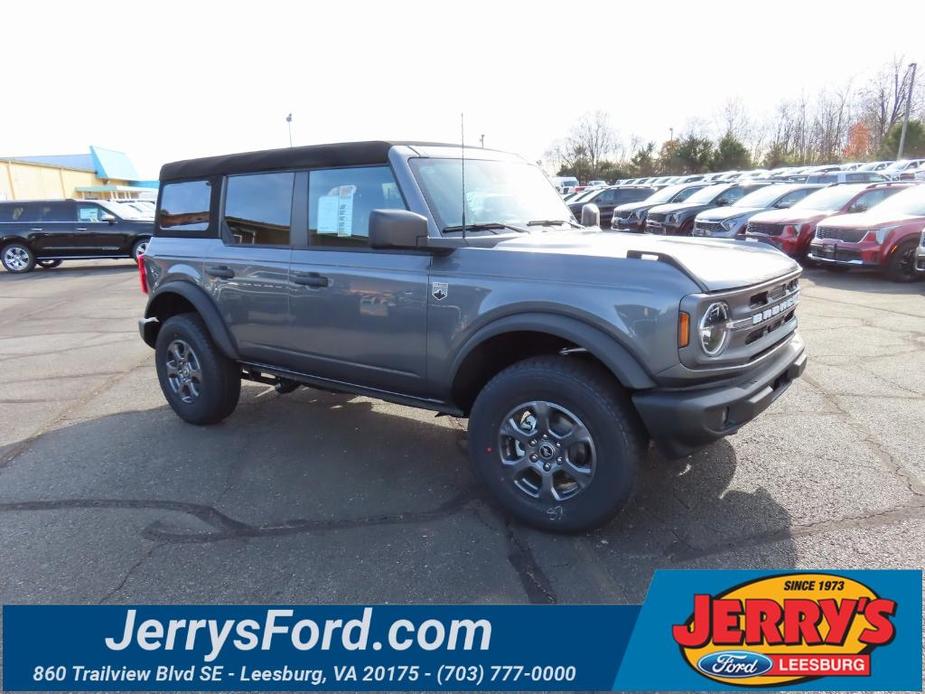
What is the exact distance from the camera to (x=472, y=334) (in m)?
3.19

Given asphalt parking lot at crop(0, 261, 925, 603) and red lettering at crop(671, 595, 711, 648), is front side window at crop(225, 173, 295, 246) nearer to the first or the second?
asphalt parking lot at crop(0, 261, 925, 603)

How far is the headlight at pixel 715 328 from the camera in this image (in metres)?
2.69

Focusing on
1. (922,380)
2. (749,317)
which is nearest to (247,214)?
(749,317)

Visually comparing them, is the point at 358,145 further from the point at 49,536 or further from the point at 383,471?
the point at 49,536

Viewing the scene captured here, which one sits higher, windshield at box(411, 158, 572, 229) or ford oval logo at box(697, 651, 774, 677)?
windshield at box(411, 158, 572, 229)

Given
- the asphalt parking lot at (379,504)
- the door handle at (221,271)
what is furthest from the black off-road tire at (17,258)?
the door handle at (221,271)

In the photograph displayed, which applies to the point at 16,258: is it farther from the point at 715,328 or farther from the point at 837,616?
the point at 837,616

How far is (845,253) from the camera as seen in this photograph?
425 inches

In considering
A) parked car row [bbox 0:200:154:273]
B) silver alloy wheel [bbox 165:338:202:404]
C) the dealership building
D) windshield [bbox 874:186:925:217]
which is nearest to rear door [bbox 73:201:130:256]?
parked car row [bbox 0:200:154:273]

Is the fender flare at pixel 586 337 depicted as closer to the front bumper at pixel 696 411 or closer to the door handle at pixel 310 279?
the front bumper at pixel 696 411

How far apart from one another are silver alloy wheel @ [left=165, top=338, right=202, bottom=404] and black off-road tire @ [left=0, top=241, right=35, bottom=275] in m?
15.4

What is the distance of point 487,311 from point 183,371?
112 inches

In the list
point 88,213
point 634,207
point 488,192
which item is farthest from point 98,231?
point 488,192

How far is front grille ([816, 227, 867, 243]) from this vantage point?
10.7 metres
